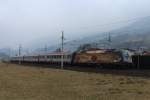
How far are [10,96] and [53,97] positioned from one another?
7.69ft

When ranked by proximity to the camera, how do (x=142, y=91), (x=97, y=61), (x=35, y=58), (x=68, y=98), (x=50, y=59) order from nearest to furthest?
(x=68, y=98) → (x=142, y=91) → (x=97, y=61) → (x=50, y=59) → (x=35, y=58)

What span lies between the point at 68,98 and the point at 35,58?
78691 mm

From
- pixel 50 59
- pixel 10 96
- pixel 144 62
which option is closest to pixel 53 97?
pixel 10 96

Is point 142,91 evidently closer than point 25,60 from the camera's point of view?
Yes

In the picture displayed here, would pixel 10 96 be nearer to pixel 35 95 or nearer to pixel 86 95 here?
pixel 35 95

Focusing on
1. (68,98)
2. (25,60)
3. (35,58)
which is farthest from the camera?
(25,60)

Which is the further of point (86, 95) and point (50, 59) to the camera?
point (50, 59)

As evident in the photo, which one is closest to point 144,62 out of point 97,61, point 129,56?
point 129,56

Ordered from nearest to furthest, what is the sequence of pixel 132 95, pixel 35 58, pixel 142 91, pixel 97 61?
pixel 132 95, pixel 142 91, pixel 97 61, pixel 35 58

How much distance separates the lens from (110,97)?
65.4 ft

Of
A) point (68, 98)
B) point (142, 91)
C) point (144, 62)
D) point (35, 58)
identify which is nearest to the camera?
point (68, 98)

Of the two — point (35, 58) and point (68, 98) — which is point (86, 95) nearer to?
point (68, 98)

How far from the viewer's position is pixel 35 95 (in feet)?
67.9

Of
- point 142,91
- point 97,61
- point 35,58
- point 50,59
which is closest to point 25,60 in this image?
point 35,58
